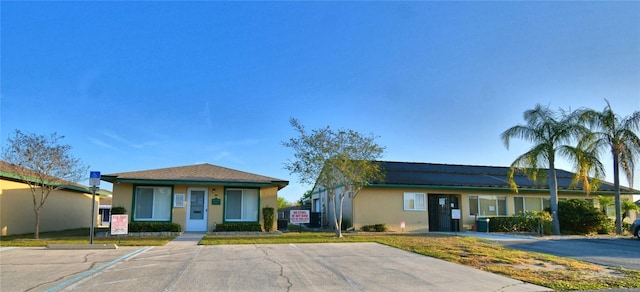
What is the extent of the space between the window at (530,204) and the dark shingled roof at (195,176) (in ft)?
46.0

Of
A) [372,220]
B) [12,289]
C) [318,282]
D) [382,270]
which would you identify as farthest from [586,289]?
[372,220]

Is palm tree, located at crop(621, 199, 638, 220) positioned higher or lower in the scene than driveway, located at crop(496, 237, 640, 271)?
higher

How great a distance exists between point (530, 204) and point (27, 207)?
26.8m

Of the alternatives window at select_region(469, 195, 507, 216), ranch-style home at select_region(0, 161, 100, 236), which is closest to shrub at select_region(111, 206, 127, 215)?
ranch-style home at select_region(0, 161, 100, 236)

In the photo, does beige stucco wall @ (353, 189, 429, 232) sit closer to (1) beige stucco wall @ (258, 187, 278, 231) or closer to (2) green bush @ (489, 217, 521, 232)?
(2) green bush @ (489, 217, 521, 232)

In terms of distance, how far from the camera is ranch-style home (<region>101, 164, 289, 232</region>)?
63.9 ft

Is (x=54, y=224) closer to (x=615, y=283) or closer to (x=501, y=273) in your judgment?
(x=501, y=273)

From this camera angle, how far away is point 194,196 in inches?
800

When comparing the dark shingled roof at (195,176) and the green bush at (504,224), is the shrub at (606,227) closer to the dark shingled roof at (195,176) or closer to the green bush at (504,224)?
the green bush at (504,224)

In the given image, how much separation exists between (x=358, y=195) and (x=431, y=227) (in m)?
5.09

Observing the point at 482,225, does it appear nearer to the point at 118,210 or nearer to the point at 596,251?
the point at 596,251

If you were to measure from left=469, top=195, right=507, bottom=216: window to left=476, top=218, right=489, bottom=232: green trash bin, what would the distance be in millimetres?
1047

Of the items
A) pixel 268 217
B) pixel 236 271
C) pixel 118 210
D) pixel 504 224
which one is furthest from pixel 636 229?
pixel 118 210

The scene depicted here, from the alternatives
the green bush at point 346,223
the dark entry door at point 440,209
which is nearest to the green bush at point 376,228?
the green bush at point 346,223
